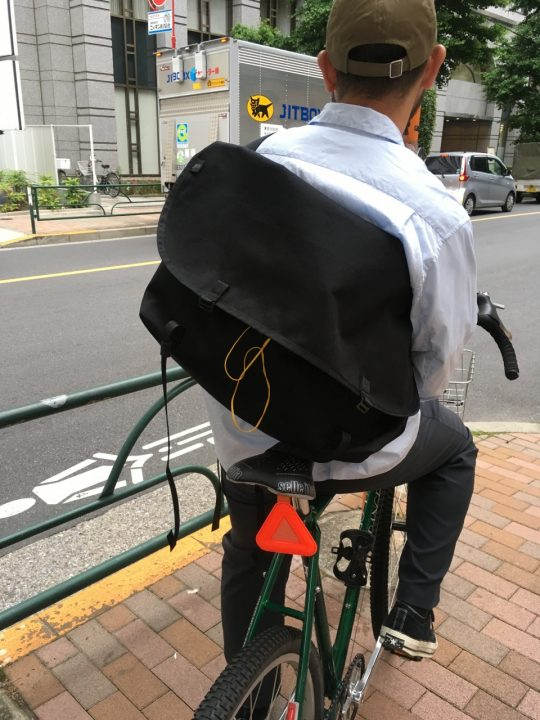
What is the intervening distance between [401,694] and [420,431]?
1.14 metres

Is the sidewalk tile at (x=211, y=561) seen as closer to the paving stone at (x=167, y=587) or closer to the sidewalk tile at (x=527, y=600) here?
the paving stone at (x=167, y=587)

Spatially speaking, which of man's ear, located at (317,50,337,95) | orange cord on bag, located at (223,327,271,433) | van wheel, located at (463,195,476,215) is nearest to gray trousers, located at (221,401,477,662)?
orange cord on bag, located at (223,327,271,433)

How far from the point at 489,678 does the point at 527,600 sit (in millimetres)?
525

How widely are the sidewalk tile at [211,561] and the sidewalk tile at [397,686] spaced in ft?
2.82

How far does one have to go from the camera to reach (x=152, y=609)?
2658 millimetres

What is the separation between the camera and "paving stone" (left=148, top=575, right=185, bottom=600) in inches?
108

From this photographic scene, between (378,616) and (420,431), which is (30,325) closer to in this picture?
(378,616)

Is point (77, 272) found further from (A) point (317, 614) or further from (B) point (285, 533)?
Answer: (B) point (285, 533)

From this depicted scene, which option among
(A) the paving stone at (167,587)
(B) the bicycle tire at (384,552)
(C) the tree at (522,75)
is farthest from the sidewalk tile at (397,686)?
(C) the tree at (522,75)

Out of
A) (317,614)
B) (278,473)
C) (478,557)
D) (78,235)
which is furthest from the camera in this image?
(78,235)

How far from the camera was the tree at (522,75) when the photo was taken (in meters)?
28.8

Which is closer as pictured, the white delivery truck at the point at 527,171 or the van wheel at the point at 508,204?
the van wheel at the point at 508,204

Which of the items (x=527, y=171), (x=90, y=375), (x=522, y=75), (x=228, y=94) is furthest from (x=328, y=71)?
(x=522, y=75)

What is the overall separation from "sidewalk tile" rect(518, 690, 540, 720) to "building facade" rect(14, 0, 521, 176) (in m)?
18.5
